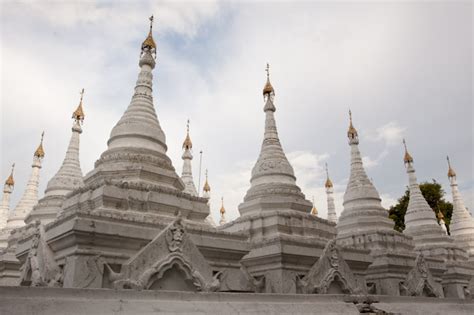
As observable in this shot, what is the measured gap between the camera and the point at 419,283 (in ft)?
59.2

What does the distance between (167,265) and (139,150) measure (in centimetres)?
522

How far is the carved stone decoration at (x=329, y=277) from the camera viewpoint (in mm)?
13672

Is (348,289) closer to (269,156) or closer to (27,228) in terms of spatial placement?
(269,156)

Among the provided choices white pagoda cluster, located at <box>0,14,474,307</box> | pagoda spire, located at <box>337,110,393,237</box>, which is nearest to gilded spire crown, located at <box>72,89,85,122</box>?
white pagoda cluster, located at <box>0,14,474,307</box>

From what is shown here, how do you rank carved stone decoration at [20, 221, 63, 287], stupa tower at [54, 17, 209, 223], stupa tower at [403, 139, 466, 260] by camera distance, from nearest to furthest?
carved stone decoration at [20, 221, 63, 287], stupa tower at [54, 17, 209, 223], stupa tower at [403, 139, 466, 260]

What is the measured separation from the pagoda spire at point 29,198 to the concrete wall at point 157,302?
20.1m

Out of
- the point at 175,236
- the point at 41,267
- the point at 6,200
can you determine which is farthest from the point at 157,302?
the point at 6,200

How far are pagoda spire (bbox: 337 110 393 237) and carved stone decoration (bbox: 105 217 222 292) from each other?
12.1m

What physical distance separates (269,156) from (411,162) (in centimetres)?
1454

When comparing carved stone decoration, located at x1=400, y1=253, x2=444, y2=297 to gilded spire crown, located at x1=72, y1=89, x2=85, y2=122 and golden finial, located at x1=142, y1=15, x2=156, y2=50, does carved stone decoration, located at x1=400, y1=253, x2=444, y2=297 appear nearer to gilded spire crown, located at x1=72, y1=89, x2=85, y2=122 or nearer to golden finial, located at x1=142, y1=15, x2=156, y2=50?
golden finial, located at x1=142, y1=15, x2=156, y2=50

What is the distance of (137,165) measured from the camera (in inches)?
539

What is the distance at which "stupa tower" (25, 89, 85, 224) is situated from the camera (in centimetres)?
2052

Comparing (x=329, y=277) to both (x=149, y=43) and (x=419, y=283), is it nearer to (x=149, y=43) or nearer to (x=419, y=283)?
(x=419, y=283)

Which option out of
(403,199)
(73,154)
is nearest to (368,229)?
(73,154)
